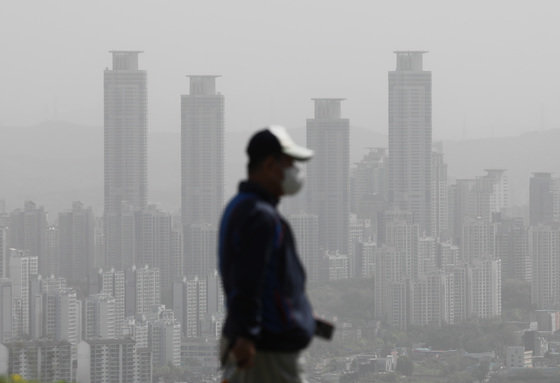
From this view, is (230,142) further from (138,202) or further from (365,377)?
(365,377)

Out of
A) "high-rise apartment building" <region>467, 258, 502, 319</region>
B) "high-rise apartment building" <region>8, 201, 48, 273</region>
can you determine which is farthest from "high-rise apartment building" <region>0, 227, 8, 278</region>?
"high-rise apartment building" <region>467, 258, 502, 319</region>

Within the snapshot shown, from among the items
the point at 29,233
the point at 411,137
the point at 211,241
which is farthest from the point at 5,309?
the point at 411,137

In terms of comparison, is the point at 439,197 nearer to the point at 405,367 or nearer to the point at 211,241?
the point at 211,241

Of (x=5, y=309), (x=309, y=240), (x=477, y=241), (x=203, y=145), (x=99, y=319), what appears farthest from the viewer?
(x=203, y=145)

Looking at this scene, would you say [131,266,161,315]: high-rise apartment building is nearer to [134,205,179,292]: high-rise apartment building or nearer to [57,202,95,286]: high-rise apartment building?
[134,205,179,292]: high-rise apartment building

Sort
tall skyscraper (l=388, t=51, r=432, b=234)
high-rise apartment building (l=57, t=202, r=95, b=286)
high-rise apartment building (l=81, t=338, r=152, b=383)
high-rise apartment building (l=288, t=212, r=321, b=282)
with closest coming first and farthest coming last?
high-rise apartment building (l=81, t=338, r=152, b=383)
high-rise apartment building (l=57, t=202, r=95, b=286)
high-rise apartment building (l=288, t=212, r=321, b=282)
tall skyscraper (l=388, t=51, r=432, b=234)

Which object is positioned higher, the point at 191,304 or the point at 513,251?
the point at 513,251
